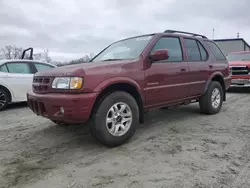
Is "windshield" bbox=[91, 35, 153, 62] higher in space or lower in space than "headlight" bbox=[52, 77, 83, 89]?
higher

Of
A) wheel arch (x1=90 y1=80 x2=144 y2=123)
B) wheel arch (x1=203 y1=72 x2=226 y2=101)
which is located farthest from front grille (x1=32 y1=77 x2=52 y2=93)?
wheel arch (x1=203 y1=72 x2=226 y2=101)

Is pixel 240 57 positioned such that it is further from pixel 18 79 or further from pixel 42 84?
pixel 42 84

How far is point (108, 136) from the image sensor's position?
10.4 ft

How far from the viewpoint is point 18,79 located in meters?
6.48

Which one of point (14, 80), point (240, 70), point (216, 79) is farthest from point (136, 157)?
point (240, 70)

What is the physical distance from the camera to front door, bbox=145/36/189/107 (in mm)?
3816

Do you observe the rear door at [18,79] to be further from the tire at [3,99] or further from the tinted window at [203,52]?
the tinted window at [203,52]

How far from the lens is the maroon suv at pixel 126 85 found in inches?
118

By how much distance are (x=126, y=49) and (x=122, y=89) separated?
3.35 ft

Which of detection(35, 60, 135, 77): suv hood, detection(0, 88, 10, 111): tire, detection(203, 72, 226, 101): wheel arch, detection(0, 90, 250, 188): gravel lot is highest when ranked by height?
detection(35, 60, 135, 77): suv hood

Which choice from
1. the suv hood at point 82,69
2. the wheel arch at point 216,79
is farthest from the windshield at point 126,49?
the wheel arch at point 216,79

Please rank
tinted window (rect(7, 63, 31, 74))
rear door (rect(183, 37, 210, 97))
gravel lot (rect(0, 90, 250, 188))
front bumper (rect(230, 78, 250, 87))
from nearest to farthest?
gravel lot (rect(0, 90, 250, 188)) < rear door (rect(183, 37, 210, 97)) < tinted window (rect(7, 63, 31, 74)) < front bumper (rect(230, 78, 250, 87))

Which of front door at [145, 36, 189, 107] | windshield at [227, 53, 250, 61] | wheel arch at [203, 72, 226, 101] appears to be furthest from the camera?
windshield at [227, 53, 250, 61]

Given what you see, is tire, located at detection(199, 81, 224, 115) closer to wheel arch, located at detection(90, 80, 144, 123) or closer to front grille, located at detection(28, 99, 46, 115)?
wheel arch, located at detection(90, 80, 144, 123)
